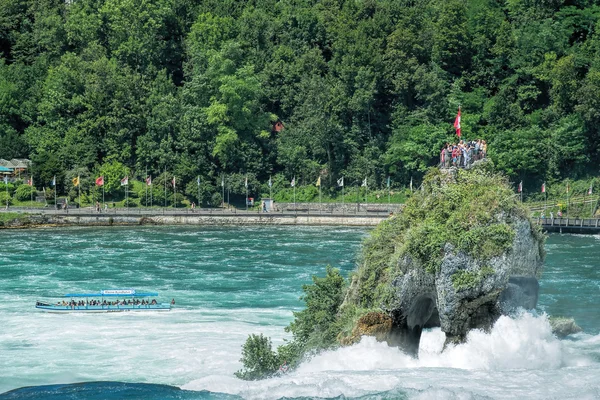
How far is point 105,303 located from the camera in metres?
72.7

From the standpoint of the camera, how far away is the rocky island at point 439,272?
45.6 meters

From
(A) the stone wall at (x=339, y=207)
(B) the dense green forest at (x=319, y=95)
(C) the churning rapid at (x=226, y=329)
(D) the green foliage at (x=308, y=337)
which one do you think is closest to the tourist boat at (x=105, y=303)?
(C) the churning rapid at (x=226, y=329)

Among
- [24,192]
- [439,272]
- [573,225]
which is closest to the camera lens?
[439,272]

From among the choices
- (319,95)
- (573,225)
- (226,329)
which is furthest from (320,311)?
(319,95)

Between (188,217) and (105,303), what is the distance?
53.6 meters

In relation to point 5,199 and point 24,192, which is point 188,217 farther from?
point 5,199

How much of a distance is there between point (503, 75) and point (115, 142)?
167ft

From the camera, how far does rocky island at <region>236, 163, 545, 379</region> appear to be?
45562 mm

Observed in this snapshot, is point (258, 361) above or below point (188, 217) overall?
below

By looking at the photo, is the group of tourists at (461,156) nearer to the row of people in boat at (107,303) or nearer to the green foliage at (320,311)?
the green foliage at (320,311)

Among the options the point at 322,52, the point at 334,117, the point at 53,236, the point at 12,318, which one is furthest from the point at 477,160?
the point at 322,52

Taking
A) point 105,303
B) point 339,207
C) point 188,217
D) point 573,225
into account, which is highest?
point 339,207

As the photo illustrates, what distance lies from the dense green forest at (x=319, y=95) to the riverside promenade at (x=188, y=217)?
8.21m

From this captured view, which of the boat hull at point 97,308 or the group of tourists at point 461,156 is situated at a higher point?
the group of tourists at point 461,156
